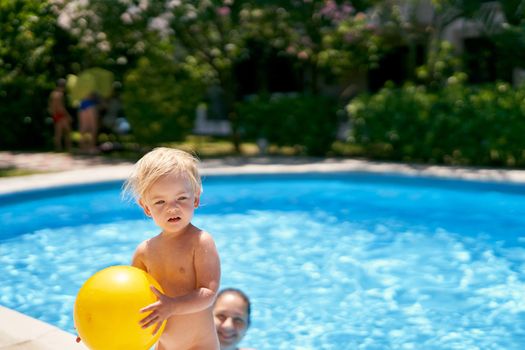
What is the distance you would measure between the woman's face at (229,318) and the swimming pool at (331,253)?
133cm

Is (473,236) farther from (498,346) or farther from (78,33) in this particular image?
(78,33)

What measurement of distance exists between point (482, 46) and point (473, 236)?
12.3 m

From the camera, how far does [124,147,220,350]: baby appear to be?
8.49 feet

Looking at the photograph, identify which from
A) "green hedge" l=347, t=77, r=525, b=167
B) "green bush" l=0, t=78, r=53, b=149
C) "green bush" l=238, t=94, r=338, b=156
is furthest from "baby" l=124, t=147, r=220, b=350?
"green bush" l=0, t=78, r=53, b=149

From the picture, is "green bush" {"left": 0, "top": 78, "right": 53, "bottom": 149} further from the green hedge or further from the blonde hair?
the blonde hair

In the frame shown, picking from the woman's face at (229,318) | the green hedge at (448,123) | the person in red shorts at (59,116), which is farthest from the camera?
the person in red shorts at (59,116)

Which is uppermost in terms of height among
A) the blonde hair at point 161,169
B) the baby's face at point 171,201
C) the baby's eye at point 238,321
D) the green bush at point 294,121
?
the blonde hair at point 161,169

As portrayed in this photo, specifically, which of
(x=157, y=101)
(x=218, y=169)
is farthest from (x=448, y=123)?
(x=157, y=101)

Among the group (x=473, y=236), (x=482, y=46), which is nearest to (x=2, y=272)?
(x=473, y=236)

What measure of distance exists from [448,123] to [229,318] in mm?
11239

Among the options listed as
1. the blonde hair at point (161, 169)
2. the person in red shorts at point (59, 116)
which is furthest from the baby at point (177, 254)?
the person in red shorts at point (59, 116)

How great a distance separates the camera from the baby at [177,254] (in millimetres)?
2588

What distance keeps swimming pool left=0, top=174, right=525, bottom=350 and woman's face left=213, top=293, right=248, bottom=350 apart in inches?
52.3

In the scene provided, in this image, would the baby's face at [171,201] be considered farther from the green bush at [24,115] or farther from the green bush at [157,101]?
the green bush at [24,115]
